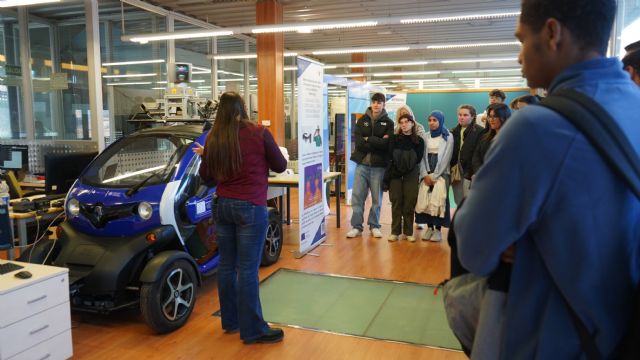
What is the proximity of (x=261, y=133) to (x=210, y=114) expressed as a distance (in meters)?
3.28

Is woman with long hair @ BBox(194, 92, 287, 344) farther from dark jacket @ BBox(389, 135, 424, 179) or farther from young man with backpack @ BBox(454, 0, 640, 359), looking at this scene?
dark jacket @ BBox(389, 135, 424, 179)

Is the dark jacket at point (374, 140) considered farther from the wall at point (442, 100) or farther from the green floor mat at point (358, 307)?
the wall at point (442, 100)

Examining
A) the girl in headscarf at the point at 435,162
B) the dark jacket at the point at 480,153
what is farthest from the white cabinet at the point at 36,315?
the girl in headscarf at the point at 435,162

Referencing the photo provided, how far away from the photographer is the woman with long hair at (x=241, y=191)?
2.87m

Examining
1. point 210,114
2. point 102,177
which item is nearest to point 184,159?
point 102,177

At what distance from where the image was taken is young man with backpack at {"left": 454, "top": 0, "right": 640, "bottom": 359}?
2.78 feet

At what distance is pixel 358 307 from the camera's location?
3676 millimetres

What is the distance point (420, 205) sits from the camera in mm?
5637

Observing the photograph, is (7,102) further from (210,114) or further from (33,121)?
(210,114)

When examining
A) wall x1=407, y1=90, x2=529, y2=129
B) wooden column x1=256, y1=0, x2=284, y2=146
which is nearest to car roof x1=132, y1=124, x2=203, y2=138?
wooden column x1=256, y1=0, x2=284, y2=146

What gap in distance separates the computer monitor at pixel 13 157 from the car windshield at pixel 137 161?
6.21ft

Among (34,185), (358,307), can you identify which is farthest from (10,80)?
(358,307)

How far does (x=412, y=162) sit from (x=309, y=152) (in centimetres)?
126

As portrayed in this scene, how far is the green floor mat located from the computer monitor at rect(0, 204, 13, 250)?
5.83 feet
